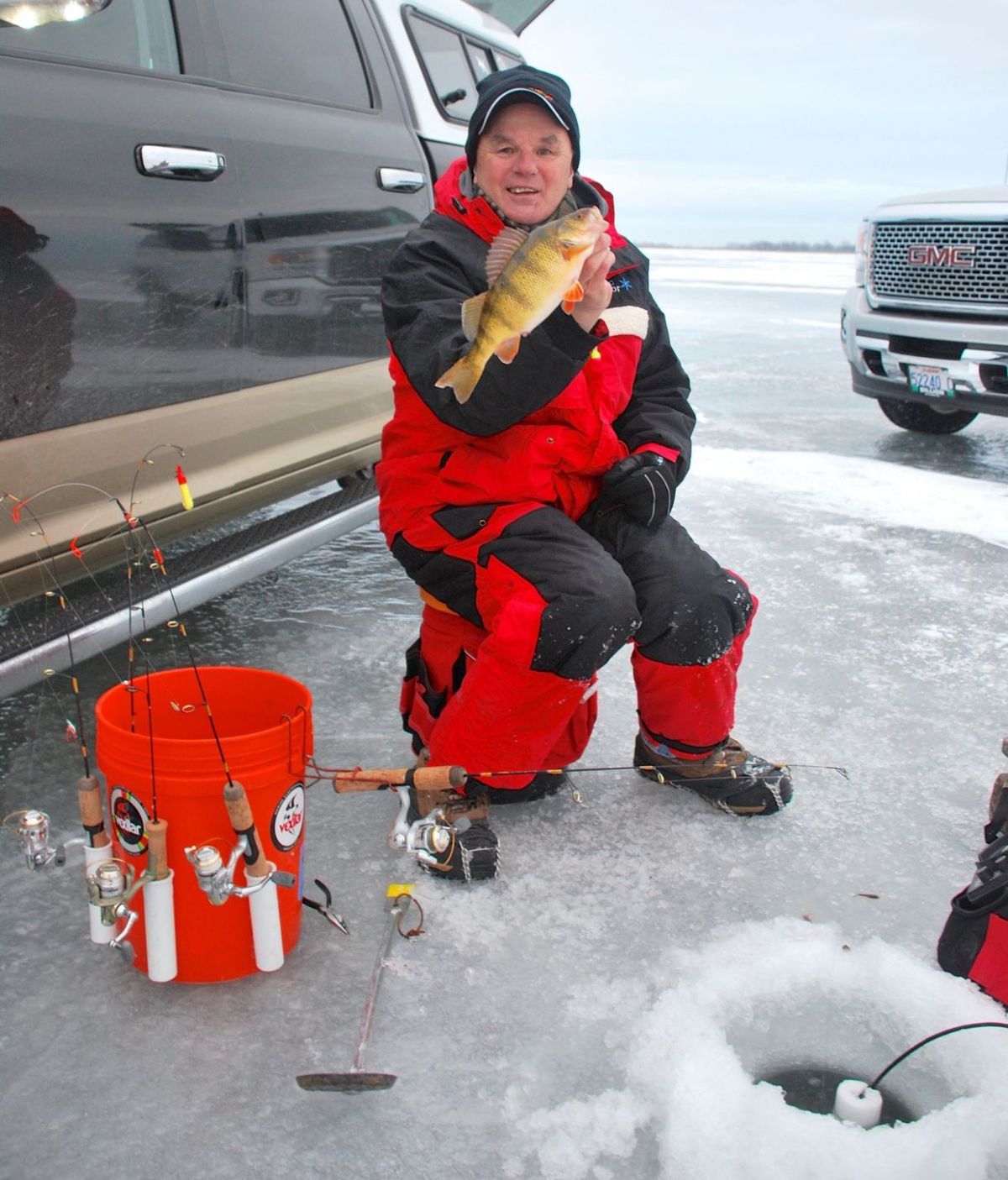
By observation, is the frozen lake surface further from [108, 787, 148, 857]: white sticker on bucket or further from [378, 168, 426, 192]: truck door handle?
[378, 168, 426, 192]: truck door handle

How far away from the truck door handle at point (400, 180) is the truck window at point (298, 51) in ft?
0.72

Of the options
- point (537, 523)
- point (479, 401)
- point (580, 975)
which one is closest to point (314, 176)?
point (479, 401)

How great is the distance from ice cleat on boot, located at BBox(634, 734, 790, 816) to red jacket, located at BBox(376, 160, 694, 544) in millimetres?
611

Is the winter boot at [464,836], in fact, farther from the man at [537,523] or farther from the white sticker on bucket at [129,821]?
the white sticker on bucket at [129,821]

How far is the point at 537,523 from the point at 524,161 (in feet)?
2.44

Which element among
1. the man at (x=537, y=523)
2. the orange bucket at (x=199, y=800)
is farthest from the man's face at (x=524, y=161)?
the orange bucket at (x=199, y=800)

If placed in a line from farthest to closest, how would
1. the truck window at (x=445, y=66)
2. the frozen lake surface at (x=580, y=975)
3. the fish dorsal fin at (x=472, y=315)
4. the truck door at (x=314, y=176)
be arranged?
the truck window at (x=445, y=66) → the truck door at (x=314, y=176) → the fish dorsal fin at (x=472, y=315) → the frozen lake surface at (x=580, y=975)

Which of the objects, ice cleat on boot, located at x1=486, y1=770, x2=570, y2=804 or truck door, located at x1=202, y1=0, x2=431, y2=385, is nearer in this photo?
ice cleat on boot, located at x1=486, y1=770, x2=570, y2=804

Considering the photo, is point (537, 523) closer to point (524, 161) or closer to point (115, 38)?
point (524, 161)

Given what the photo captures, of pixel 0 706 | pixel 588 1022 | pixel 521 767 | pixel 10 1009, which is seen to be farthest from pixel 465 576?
pixel 0 706

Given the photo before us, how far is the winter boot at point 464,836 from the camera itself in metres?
2.10

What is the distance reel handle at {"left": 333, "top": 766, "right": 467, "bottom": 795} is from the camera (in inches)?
73.3

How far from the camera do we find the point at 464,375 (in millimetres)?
1765

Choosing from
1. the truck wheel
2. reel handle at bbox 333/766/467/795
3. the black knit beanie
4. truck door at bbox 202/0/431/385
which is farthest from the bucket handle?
the truck wheel
